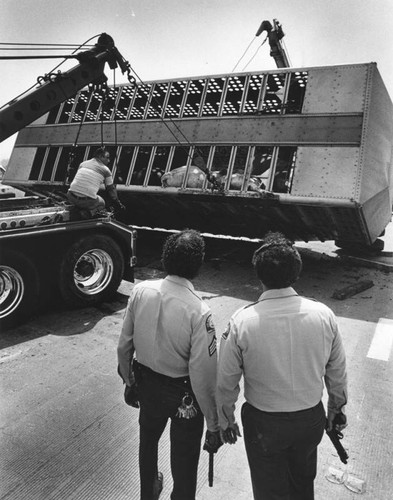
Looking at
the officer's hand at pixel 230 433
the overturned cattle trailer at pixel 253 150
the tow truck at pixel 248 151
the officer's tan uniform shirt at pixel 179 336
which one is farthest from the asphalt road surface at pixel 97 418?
the overturned cattle trailer at pixel 253 150

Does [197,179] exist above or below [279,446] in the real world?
above

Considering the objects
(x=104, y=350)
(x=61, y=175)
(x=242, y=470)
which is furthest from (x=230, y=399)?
(x=61, y=175)

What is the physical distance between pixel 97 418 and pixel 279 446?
224cm

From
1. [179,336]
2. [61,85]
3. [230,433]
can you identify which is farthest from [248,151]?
[230,433]

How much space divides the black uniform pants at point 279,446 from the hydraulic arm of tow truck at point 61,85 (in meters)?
6.90

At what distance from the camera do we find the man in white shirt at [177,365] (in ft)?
7.08

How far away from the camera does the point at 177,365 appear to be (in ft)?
7.25

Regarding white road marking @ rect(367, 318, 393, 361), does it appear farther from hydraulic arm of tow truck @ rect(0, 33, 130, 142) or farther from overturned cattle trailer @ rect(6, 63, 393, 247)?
hydraulic arm of tow truck @ rect(0, 33, 130, 142)

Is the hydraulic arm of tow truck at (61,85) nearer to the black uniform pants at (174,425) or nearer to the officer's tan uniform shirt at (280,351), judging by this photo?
the black uniform pants at (174,425)

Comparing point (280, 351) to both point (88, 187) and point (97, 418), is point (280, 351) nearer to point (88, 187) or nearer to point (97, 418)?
point (97, 418)

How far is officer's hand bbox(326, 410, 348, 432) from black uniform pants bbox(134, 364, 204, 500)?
863mm

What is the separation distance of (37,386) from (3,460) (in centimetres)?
111

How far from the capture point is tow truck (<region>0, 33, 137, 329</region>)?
5320 mm

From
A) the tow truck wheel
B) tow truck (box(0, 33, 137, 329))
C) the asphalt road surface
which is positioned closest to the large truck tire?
tow truck (box(0, 33, 137, 329))
